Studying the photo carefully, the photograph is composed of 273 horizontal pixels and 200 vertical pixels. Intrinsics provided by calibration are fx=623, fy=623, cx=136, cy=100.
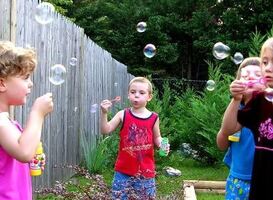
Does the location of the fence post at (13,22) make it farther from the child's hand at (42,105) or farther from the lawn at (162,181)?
the child's hand at (42,105)

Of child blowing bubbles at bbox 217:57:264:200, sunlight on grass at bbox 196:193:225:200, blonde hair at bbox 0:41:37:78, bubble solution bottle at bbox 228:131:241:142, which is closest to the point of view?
blonde hair at bbox 0:41:37:78

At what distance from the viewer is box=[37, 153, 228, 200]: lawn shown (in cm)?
450

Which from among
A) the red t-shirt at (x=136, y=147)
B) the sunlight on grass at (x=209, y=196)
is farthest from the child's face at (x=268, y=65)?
the sunlight on grass at (x=209, y=196)

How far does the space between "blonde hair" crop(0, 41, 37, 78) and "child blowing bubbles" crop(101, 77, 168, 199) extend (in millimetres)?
2052

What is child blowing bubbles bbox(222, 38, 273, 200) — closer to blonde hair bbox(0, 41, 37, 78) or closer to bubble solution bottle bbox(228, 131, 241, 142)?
bubble solution bottle bbox(228, 131, 241, 142)

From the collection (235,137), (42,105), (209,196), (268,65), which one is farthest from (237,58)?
(209,196)

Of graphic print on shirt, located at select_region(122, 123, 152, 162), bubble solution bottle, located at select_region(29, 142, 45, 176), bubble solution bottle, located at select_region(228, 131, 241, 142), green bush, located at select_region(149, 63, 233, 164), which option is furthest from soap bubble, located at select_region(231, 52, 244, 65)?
green bush, located at select_region(149, 63, 233, 164)

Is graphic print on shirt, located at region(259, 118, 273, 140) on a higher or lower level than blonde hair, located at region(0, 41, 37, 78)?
lower

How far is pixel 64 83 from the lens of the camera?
296 inches

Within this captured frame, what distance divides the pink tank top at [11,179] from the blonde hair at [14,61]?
34 centimetres

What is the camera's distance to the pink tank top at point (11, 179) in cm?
262

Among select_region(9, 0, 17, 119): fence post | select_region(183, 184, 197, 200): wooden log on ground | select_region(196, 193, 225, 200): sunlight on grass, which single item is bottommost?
select_region(196, 193, 225, 200): sunlight on grass

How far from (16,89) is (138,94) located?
2.38 metres

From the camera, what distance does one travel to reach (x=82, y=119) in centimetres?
883
